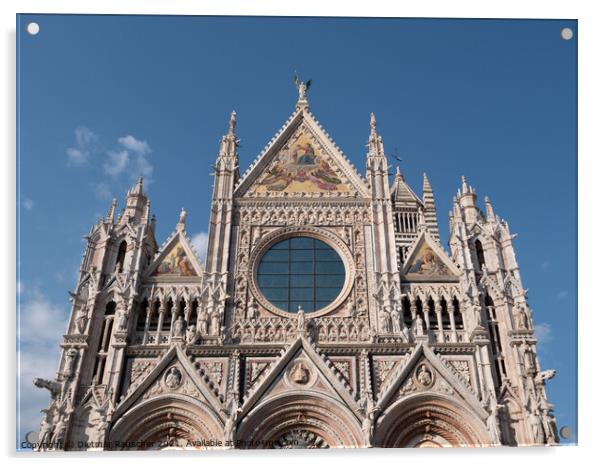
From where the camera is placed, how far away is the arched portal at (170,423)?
1103 cm

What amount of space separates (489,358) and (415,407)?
188 cm

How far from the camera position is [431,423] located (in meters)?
11.4

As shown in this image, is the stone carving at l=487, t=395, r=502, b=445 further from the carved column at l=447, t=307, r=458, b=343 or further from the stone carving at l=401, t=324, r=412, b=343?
the stone carving at l=401, t=324, r=412, b=343

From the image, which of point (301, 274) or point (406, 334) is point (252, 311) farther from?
point (406, 334)

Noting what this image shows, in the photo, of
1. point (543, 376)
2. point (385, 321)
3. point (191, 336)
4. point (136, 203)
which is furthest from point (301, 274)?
point (543, 376)

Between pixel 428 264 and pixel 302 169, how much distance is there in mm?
4246

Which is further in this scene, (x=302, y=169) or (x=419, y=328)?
(x=302, y=169)

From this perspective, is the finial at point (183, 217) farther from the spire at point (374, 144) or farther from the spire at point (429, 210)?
the spire at point (429, 210)

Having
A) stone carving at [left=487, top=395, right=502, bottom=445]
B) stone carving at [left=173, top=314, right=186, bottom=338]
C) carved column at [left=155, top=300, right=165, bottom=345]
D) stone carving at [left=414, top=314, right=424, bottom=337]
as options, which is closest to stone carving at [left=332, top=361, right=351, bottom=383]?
stone carving at [left=414, top=314, right=424, bottom=337]

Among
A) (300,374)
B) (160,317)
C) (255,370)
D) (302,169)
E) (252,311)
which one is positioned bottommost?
(300,374)

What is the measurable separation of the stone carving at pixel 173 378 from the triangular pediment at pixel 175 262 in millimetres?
2444

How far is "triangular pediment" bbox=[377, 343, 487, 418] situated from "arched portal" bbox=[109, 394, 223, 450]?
3.28 metres

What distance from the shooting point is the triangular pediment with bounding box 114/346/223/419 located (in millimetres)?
11258

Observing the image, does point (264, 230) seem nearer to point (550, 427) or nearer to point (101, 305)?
point (101, 305)
